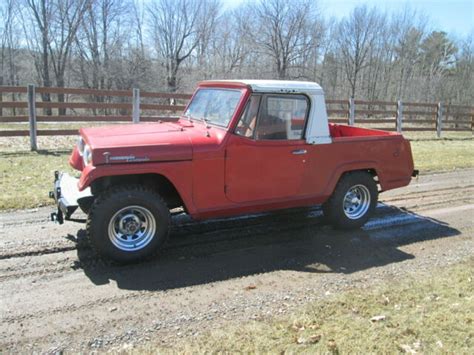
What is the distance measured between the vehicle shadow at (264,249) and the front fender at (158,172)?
0.64m

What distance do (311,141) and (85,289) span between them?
309 cm

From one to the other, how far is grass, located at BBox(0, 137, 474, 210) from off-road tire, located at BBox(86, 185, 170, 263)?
2705 mm

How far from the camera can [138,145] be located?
174 inches

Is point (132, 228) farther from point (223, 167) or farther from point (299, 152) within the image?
point (299, 152)

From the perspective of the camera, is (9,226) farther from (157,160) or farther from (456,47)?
Result: (456,47)

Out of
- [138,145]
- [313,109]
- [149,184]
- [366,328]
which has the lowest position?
[366,328]

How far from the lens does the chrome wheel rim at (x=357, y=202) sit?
5.93 meters

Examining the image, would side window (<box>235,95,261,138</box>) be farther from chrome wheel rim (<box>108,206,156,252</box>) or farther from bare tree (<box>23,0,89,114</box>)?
bare tree (<box>23,0,89,114</box>)

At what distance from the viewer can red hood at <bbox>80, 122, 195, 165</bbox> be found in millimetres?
4273

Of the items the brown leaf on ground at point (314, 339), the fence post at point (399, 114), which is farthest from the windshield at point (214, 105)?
the fence post at point (399, 114)

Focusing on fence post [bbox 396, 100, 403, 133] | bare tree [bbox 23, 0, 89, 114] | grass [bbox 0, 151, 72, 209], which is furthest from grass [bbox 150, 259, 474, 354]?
bare tree [bbox 23, 0, 89, 114]

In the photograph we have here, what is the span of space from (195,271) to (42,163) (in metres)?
6.74

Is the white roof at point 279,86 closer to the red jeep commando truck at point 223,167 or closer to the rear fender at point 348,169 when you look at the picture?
the red jeep commando truck at point 223,167

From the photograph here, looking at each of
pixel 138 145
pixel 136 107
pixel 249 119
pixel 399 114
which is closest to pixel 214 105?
pixel 249 119
